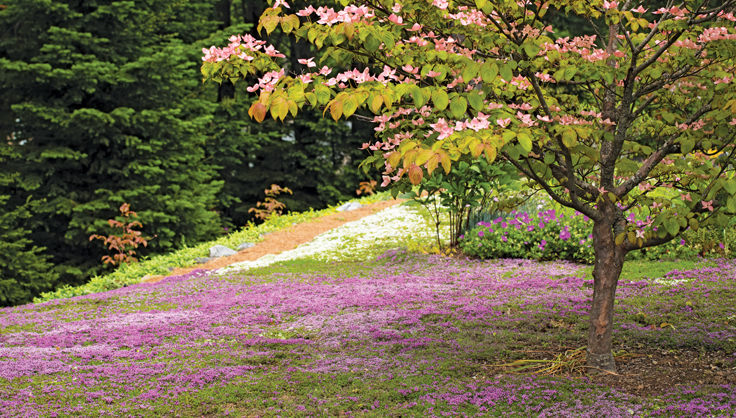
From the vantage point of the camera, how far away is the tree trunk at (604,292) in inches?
149

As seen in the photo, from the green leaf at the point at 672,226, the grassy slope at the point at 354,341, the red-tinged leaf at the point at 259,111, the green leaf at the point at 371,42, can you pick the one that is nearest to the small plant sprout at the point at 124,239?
the grassy slope at the point at 354,341

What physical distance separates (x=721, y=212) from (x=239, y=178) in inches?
631

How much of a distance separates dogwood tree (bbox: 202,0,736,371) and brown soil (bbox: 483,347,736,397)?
17 cm

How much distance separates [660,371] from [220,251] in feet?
28.2

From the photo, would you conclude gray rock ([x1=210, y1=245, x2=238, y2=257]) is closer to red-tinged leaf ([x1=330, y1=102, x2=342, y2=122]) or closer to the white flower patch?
the white flower patch

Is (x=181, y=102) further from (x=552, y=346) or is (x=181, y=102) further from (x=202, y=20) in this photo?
(x=552, y=346)

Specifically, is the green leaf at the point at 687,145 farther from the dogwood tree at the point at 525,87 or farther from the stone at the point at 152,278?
the stone at the point at 152,278

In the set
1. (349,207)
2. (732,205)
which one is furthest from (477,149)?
(349,207)

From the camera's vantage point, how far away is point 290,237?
39.3 ft

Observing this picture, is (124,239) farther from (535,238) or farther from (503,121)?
(503,121)

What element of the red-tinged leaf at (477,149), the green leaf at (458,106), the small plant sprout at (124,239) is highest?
the green leaf at (458,106)

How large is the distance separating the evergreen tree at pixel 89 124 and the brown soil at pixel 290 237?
2.01 meters

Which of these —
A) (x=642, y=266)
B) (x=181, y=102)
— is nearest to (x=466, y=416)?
(x=642, y=266)

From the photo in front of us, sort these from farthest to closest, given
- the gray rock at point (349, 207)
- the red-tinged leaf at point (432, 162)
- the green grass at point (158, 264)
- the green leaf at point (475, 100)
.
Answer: the gray rock at point (349, 207) < the green grass at point (158, 264) < the green leaf at point (475, 100) < the red-tinged leaf at point (432, 162)
